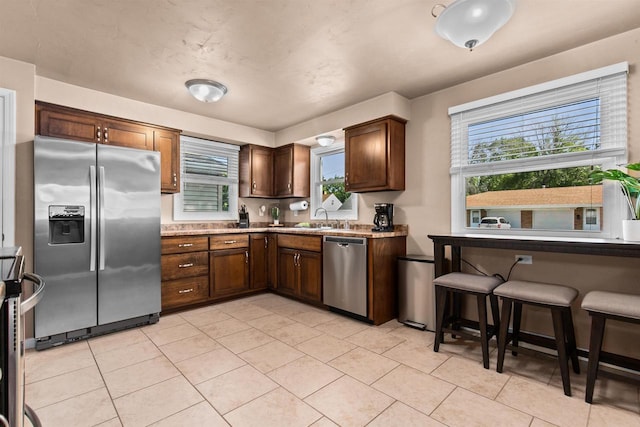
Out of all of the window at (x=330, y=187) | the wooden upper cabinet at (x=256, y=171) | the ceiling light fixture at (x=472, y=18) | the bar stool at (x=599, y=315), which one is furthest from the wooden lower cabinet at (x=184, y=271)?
the bar stool at (x=599, y=315)

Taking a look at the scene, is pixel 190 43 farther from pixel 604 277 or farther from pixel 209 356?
pixel 604 277

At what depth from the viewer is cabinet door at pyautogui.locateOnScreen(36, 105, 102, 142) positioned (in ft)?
9.77

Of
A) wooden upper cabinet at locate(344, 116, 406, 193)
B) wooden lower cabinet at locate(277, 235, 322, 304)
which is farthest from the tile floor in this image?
wooden upper cabinet at locate(344, 116, 406, 193)

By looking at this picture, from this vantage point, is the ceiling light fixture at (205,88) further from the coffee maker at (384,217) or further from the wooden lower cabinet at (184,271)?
the coffee maker at (384,217)

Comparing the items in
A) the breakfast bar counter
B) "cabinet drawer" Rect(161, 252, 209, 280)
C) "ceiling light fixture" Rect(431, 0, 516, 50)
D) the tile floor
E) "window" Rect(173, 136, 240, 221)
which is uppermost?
"ceiling light fixture" Rect(431, 0, 516, 50)

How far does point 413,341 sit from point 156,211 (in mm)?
2789

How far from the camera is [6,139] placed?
2.66 m

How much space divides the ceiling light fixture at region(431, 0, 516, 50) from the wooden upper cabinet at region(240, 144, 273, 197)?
3.37 m

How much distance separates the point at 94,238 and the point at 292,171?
259 cm

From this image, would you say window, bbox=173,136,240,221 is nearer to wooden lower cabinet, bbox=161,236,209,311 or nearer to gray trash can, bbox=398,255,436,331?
wooden lower cabinet, bbox=161,236,209,311

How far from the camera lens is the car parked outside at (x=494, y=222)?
290 centimetres

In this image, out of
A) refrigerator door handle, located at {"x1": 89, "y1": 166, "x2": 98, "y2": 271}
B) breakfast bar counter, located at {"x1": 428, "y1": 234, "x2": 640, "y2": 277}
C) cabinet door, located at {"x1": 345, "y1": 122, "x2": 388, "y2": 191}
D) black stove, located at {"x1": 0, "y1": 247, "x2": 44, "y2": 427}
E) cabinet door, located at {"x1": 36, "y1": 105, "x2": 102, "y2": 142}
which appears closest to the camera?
black stove, located at {"x1": 0, "y1": 247, "x2": 44, "y2": 427}

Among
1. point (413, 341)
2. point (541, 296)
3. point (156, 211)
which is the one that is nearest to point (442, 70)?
point (541, 296)

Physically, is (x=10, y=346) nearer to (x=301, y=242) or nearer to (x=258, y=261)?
(x=301, y=242)
